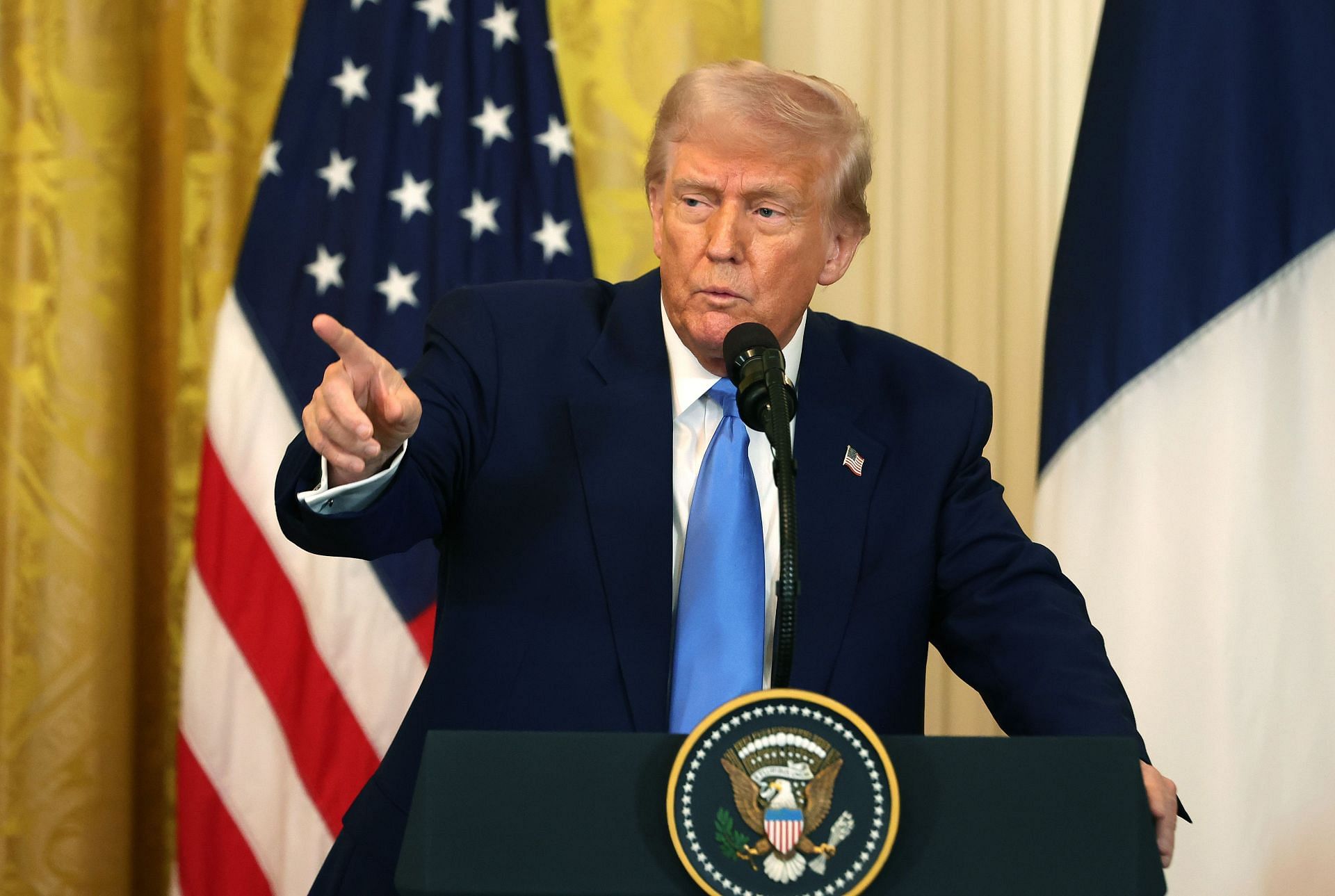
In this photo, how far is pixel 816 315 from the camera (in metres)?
2.14

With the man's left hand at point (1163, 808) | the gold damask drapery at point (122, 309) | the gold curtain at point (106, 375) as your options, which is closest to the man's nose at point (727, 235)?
the man's left hand at point (1163, 808)

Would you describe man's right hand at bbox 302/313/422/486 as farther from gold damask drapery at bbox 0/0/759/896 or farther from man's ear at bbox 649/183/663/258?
gold damask drapery at bbox 0/0/759/896

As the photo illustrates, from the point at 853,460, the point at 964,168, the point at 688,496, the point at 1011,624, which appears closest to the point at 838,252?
the point at 853,460

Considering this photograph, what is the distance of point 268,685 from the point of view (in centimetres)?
303

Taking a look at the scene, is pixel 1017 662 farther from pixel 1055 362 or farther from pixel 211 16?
pixel 211 16

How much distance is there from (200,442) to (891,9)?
1993 mm

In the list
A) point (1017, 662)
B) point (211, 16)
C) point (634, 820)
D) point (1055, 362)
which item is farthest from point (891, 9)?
point (634, 820)

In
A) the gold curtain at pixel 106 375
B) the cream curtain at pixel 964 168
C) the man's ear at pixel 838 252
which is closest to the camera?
the man's ear at pixel 838 252

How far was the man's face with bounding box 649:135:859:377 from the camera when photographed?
1.86 m

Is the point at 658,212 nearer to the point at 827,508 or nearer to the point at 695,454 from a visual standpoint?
the point at 695,454

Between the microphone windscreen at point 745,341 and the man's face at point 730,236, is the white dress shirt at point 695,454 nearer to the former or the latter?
the man's face at point 730,236

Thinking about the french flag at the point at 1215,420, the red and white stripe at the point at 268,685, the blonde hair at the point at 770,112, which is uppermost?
the blonde hair at the point at 770,112

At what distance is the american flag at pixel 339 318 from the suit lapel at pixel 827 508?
136 centimetres

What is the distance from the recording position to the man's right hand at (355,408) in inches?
50.4
